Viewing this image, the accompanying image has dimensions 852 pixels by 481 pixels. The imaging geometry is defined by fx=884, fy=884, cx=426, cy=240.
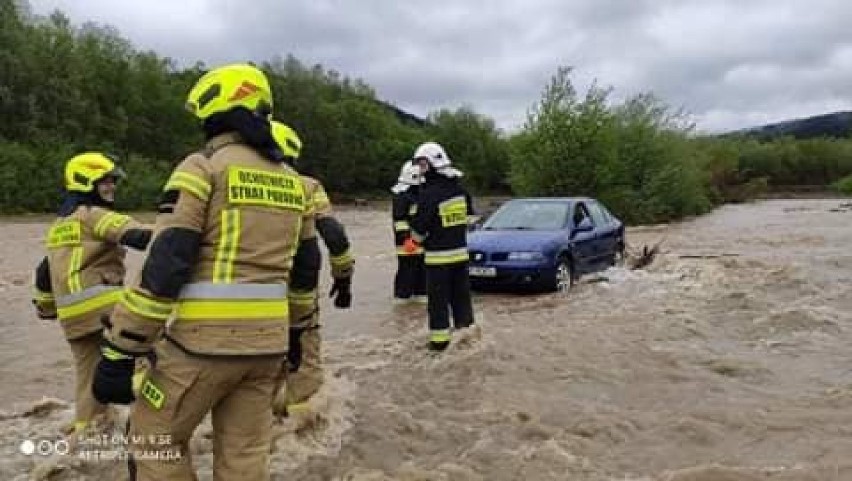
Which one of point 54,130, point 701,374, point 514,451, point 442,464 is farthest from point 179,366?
point 54,130

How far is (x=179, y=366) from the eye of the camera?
3.28 metres

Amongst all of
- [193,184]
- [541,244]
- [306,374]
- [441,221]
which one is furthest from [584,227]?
[193,184]

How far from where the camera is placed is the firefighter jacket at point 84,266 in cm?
506

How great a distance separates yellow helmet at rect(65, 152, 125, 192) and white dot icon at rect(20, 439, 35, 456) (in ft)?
5.47

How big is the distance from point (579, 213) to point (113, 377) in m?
11.3

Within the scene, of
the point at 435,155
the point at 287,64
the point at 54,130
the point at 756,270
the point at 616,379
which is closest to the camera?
the point at 616,379

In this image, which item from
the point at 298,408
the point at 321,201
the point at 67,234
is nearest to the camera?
the point at 67,234

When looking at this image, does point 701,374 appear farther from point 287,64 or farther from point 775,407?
point 287,64

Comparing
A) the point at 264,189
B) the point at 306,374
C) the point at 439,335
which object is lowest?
the point at 439,335

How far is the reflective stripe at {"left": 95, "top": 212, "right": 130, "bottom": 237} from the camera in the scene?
5004 millimetres

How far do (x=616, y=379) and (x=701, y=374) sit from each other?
791 mm

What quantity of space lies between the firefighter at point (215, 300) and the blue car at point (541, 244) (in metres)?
9.06

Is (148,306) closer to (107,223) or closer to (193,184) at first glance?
(193,184)

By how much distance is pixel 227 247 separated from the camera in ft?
10.7
